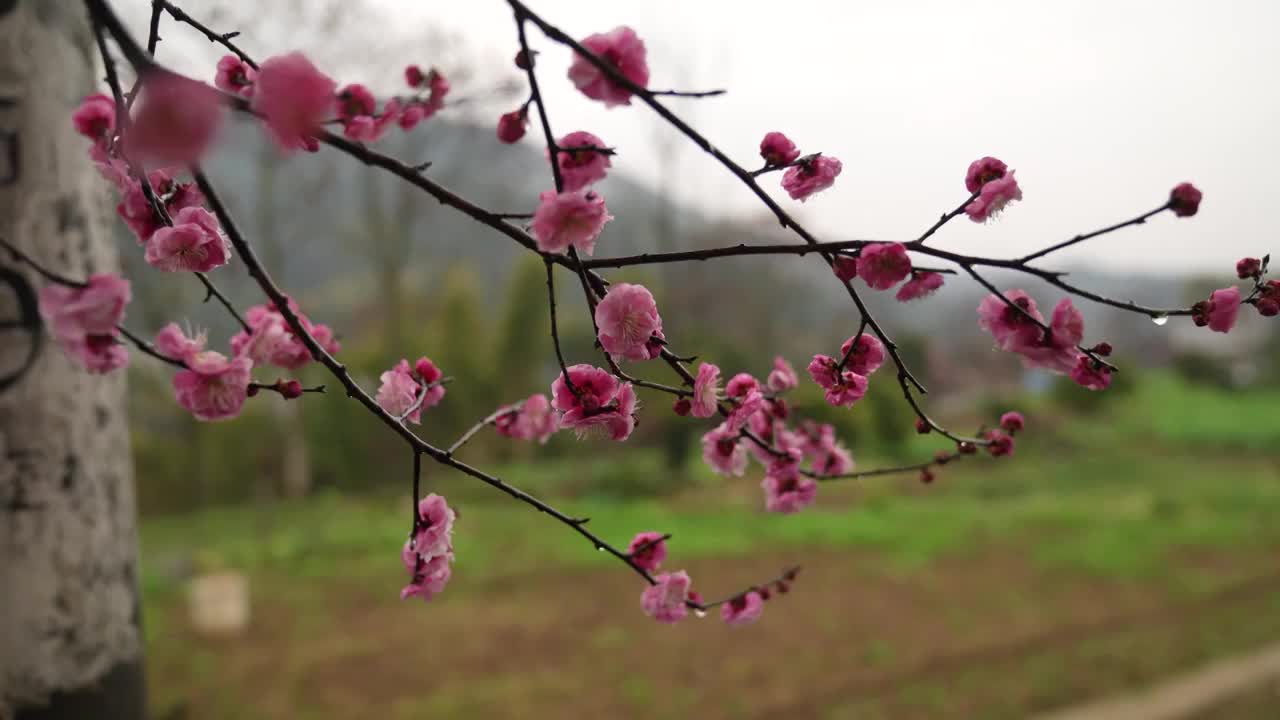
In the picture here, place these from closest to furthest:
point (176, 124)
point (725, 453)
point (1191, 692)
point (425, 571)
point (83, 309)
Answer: point (176, 124)
point (83, 309)
point (425, 571)
point (725, 453)
point (1191, 692)

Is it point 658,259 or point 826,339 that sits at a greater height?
point 826,339

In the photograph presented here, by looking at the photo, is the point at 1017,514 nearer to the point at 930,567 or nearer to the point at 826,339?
the point at 930,567

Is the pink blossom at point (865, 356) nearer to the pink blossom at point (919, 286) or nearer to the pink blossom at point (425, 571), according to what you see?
the pink blossom at point (919, 286)

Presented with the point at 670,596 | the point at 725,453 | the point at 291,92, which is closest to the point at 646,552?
the point at 670,596

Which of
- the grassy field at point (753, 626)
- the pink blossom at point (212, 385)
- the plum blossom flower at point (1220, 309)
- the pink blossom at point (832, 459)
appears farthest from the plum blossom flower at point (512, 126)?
the grassy field at point (753, 626)

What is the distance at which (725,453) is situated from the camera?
1186 millimetres

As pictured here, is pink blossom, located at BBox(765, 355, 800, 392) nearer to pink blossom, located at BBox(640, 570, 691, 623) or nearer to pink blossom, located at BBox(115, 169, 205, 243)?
pink blossom, located at BBox(640, 570, 691, 623)

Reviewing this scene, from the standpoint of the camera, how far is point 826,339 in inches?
640

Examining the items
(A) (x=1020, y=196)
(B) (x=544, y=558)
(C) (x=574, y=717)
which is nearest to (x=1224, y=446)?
(B) (x=544, y=558)

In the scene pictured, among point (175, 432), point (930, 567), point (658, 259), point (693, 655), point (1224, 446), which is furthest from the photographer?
point (1224, 446)

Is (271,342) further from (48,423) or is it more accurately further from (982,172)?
(982,172)

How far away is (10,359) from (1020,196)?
58.6 inches

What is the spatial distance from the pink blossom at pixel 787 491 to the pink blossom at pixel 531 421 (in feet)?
1.13

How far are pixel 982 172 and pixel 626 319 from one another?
0.38 m
